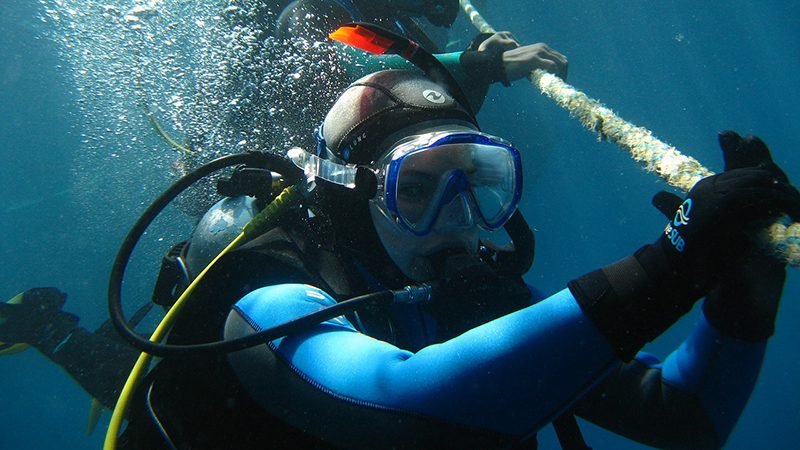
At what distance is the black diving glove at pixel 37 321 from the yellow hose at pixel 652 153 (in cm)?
852

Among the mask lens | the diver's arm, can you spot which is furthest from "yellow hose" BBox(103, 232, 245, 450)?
the diver's arm

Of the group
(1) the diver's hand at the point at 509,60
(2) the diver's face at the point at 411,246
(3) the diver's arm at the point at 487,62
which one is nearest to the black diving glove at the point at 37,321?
(3) the diver's arm at the point at 487,62

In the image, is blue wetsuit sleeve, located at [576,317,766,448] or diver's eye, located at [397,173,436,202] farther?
diver's eye, located at [397,173,436,202]

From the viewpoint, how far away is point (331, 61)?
3.88m

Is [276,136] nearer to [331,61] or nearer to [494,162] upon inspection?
[331,61]

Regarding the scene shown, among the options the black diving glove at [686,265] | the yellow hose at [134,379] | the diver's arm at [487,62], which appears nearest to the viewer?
the black diving glove at [686,265]

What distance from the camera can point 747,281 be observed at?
122 cm

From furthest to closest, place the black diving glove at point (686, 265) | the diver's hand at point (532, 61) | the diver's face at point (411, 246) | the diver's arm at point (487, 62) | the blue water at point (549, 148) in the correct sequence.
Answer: the blue water at point (549, 148)
the diver's hand at point (532, 61)
the diver's arm at point (487, 62)
the diver's face at point (411, 246)
the black diving glove at point (686, 265)

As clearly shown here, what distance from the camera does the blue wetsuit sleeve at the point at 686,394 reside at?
5.58 ft

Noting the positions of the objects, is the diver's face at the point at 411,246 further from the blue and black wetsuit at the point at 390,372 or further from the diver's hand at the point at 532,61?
the diver's hand at the point at 532,61

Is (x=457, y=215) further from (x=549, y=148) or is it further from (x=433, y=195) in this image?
(x=549, y=148)

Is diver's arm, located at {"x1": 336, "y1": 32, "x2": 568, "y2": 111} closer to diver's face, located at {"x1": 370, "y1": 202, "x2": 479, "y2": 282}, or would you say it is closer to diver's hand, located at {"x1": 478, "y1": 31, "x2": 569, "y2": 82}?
diver's hand, located at {"x1": 478, "y1": 31, "x2": 569, "y2": 82}

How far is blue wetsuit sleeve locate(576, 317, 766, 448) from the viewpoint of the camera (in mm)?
1700

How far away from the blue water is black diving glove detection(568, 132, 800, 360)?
1777 centimetres
